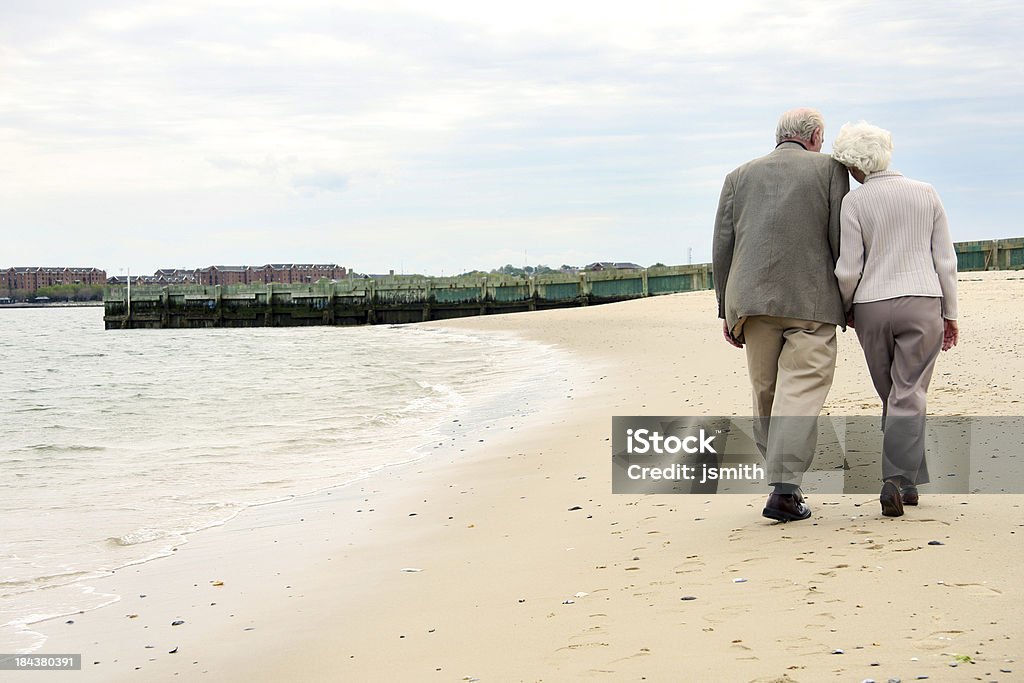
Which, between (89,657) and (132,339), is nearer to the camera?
(89,657)

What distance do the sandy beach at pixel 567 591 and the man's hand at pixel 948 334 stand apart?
2.19 ft

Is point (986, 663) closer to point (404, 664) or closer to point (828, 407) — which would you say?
point (404, 664)

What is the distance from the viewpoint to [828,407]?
722 cm

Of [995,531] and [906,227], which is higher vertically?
[906,227]

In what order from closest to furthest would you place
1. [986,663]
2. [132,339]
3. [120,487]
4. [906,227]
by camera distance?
[986,663] < [906,227] < [120,487] < [132,339]

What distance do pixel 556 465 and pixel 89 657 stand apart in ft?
11.6

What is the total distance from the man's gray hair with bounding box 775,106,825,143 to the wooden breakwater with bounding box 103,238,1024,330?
33610 mm

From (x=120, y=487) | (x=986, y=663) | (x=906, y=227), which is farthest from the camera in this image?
(x=120, y=487)

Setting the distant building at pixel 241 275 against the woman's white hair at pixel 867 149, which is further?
the distant building at pixel 241 275

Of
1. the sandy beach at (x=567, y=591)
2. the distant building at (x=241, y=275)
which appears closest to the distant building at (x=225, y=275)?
the distant building at (x=241, y=275)

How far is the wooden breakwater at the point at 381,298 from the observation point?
42.3 meters

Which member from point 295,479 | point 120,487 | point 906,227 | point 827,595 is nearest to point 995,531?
point 827,595

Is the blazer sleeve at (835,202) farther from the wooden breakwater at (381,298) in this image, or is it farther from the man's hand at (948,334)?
the wooden breakwater at (381,298)

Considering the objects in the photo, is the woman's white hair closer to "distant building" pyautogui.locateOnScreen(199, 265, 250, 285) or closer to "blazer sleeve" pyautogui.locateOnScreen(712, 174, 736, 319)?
"blazer sleeve" pyautogui.locateOnScreen(712, 174, 736, 319)
